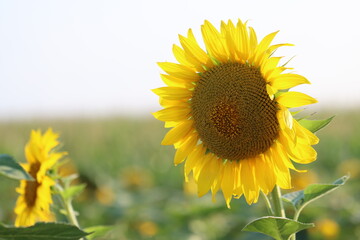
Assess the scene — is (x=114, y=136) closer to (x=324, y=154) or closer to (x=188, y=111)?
(x=324, y=154)

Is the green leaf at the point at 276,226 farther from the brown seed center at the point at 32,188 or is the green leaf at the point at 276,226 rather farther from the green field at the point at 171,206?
the brown seed center at the point at 32,188

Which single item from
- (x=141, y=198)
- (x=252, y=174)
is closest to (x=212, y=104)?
(x=252, y=174)

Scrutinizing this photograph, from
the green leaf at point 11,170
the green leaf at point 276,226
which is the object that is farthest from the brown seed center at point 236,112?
the green leaf at point 11,170

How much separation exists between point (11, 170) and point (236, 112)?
0.69m

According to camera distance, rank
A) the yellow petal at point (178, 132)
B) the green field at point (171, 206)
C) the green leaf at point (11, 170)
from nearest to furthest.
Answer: the green leaf at point (11, 170)
the yellow petal at point (178, 132)
the green field at point (171, 206)

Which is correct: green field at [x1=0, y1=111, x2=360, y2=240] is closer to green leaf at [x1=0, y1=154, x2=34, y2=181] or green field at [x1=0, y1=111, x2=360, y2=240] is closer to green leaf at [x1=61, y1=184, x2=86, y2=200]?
green leaf at [x1=61, y1=184, x2=86, y2=200]

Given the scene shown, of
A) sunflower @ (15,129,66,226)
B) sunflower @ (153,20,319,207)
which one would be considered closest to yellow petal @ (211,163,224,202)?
sunflower @ (153,20,319,207)

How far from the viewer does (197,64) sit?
1649 millimetres

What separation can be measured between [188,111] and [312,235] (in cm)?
217

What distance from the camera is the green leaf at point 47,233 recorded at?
1264 mm

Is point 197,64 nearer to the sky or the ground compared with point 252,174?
nearer to the sky

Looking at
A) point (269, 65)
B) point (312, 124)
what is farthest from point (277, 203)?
point (269, 65)

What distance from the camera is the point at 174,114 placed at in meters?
1.70

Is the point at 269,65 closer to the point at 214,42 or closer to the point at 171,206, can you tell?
the point at 214,42
